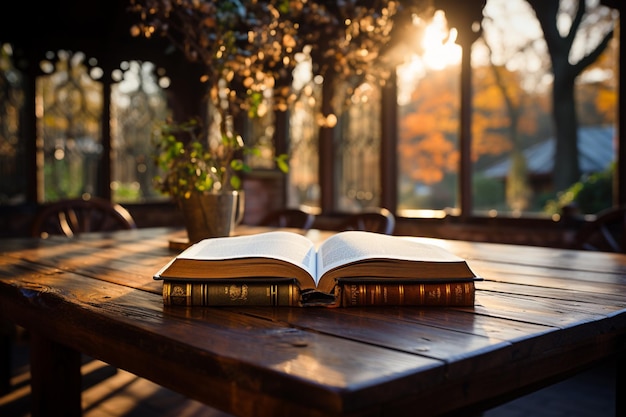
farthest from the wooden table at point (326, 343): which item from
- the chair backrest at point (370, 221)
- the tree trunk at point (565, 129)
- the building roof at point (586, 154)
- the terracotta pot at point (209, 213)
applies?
the building roof at point (586, 154)

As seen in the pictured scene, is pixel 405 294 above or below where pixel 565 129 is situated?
below

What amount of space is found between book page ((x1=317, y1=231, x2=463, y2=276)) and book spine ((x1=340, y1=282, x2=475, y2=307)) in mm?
49

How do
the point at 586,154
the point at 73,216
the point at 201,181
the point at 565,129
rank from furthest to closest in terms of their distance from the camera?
the point at 586,154 → the point at 565,129 → the point at 73,216 → the point at 201,181

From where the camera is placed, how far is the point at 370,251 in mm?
1243

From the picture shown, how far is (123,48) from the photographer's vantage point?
17.9ft

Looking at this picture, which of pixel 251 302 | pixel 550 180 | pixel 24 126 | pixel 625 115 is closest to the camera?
pixel 251 302

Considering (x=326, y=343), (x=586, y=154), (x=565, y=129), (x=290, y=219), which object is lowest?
(x=326, y=343)

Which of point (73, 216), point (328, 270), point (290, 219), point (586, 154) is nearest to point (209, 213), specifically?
point (328, 270)

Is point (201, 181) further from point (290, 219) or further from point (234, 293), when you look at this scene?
point (290, 219)

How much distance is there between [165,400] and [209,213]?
111 centimetres

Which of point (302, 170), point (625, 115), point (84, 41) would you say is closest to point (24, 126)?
point (84, 41)

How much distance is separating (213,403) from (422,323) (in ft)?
1.19

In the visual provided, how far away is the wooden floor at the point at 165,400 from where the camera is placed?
268 centimetres

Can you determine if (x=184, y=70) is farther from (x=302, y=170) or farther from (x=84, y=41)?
(x=302, y=170)
